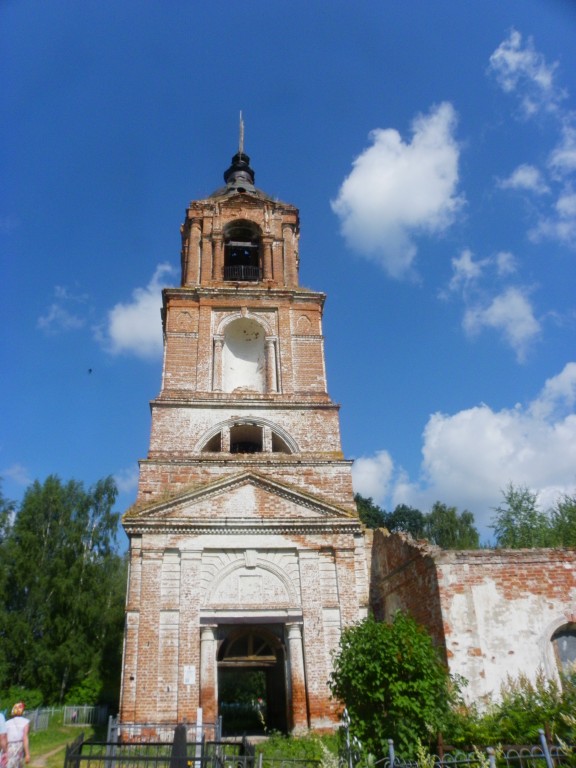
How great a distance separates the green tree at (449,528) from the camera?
128ft

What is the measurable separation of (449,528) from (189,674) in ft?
100

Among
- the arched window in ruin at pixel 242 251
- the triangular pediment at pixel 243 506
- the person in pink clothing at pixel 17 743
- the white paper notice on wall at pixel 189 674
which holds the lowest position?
the person in pink clothing at pixel 17 743

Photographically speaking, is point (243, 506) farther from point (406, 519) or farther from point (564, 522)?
point (406, 519)

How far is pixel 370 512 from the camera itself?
41938mm

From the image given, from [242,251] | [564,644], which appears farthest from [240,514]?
[242,251]

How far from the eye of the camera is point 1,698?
22656 millimetres

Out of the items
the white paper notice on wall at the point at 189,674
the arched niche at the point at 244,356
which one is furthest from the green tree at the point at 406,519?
the white paper notice on wall at the point at 189,674

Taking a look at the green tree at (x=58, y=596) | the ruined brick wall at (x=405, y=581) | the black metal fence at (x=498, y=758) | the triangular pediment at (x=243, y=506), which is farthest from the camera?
the green tree at (x=58, y=596)

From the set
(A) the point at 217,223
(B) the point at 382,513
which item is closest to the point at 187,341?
(A) the point at 217,223

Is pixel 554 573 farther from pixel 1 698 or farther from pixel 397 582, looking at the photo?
pixel 1 698

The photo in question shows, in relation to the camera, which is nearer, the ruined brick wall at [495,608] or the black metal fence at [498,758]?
the black metal fence at [498,758]

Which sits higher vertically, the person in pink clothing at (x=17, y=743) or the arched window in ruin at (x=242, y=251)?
the arched window in ruin at (x=242, y=251)

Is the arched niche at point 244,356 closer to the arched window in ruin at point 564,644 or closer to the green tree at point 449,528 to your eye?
the arched window in ruin at point 564,644

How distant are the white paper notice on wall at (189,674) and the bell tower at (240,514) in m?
0.03
